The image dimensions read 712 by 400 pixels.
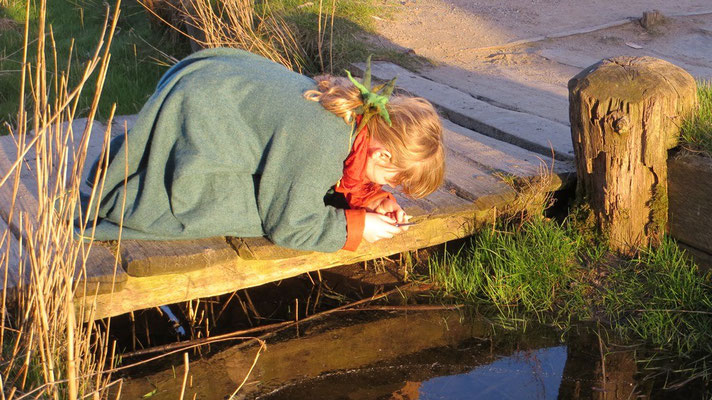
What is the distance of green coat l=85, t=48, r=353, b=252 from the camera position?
2.82 metres

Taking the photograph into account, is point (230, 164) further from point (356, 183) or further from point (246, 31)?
point (246, 31)

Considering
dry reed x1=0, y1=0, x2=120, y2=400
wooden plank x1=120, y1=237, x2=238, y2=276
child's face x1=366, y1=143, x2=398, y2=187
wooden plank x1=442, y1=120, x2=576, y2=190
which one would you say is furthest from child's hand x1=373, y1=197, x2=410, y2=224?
dry reed x1=0, y1=0, x2=120, y2=400

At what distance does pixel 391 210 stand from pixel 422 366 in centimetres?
63

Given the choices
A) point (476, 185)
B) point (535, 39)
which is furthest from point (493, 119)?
point (535, 39)

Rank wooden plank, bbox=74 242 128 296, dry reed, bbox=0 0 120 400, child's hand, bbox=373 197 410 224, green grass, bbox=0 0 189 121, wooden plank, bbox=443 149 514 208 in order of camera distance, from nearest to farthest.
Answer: dry reed, bbox=0 0 120 400
wooden plank, bbox=74 242 128 296
child's hand, bbox=373 197 410 224
wooden plank, bbox=443 149 514 208
green grass, bbox=0 0 189 121

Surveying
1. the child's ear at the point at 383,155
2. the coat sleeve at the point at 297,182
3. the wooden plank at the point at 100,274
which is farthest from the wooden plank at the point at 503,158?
the wooden plank at the point at 100,274

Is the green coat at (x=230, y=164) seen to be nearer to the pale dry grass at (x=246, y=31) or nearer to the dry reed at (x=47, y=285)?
the dry reed at (x=47, y=285)

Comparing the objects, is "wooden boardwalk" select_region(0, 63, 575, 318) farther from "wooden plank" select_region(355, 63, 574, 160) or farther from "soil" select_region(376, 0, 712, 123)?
"soil" select_region(376, 0, 712, 123)

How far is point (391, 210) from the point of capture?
3.22m

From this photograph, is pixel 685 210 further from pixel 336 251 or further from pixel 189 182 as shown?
pixel 189 182

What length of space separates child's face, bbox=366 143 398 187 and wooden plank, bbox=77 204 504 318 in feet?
1.31

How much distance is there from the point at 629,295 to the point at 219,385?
1772mm

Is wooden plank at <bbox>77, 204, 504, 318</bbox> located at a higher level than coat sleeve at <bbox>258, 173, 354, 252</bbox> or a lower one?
lower

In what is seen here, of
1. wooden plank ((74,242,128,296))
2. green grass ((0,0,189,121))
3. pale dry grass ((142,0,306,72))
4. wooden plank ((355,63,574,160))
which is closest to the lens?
wooden plank ((74,242,128,296))
